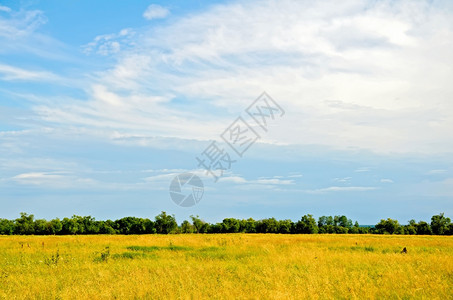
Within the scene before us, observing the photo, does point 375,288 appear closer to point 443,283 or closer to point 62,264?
point 443,283

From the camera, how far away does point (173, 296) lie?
8.37 meters

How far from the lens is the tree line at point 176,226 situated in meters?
61.2

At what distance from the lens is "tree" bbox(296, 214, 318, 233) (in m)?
66.0

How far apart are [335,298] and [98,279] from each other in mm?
7007

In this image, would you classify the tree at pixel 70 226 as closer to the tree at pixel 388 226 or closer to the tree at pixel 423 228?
the tree at pixel 388 226

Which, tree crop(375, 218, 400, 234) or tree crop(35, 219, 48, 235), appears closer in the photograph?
tree crop(35, 219, 48, 235)

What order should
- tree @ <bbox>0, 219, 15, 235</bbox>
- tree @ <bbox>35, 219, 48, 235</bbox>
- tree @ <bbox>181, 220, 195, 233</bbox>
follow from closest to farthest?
1. tree @ <bbox>35, 219, 48, 235</bbox>
2. tree @ <bbox>0, 219, 15, 235</bbox>
3. tree @ <bbox>181, 220, 195, 233</bbox>

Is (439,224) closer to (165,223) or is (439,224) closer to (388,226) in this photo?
(388,226)

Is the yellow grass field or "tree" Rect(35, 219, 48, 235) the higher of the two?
the yellow grass field

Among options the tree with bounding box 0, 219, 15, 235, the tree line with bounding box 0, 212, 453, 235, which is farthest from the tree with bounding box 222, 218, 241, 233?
the tree with bounding box 0, 219, 15, 235

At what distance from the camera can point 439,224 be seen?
65875 mm

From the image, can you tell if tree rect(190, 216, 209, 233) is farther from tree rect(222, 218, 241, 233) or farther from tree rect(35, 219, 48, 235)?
tree rect(35, 219, 48, 235)

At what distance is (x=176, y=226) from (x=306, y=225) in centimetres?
2524

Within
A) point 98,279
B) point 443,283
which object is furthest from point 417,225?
point 98,279
